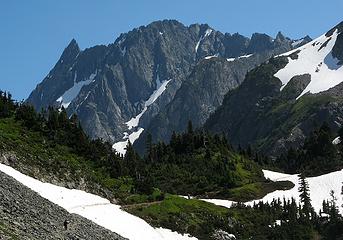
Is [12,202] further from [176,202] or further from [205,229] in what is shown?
[176,202]

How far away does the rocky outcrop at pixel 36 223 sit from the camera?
31719 millimetres

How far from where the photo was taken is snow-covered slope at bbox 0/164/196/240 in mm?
66188

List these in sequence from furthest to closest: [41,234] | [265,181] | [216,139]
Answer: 1. [216,139]
2. [265,181]
3. [41,234]

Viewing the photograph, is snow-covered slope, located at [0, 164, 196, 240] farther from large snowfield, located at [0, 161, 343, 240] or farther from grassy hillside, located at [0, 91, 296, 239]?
grassy hillside, located at [0, 91, 296, 239]

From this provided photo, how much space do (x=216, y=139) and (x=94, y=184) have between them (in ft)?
296

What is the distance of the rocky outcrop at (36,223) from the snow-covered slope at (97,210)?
407 inches

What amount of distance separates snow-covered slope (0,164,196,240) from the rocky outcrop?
33.9 ft

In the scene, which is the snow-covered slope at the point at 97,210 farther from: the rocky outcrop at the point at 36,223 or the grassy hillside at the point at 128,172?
the rocky outcrop at the point at 36,223

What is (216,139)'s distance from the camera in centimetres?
17400

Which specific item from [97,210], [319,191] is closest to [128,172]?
[97,210]

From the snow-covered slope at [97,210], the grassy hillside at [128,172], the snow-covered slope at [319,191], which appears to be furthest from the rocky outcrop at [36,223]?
the snow-covered slope at [319,191]

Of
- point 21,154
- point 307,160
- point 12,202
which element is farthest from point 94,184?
point 307,160

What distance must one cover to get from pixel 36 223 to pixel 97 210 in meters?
34.2

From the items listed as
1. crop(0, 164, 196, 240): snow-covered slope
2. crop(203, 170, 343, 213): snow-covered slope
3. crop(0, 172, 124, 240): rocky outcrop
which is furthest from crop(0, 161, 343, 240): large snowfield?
crop(203, 170, 343, 213): snow-covered slope
